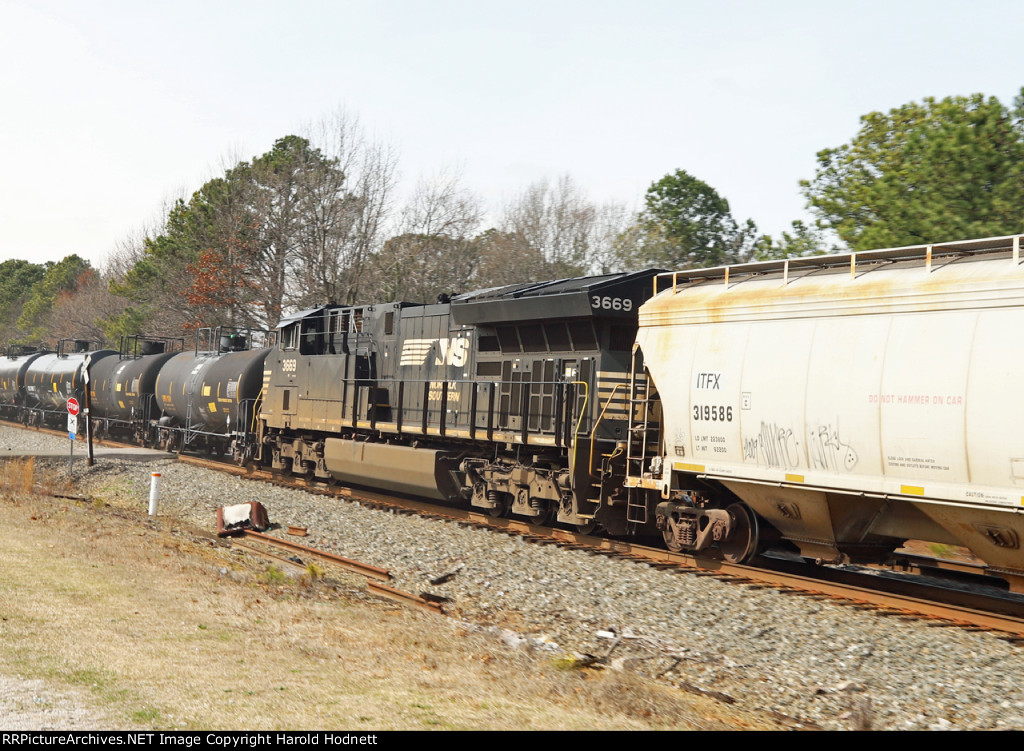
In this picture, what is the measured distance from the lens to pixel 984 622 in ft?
32.4

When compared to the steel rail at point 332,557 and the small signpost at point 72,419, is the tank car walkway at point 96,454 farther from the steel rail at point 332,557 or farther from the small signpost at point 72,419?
the steel rail at point 332,557

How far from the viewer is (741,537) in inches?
504

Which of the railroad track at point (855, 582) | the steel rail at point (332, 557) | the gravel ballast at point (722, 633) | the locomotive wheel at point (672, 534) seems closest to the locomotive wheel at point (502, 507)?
the railroad track at point (855, 582)

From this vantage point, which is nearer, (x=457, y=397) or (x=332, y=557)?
(x=332, y=557)

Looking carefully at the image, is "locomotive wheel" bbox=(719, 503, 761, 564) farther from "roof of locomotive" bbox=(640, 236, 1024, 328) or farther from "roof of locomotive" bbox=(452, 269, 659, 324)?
"roof of locomotive" bbox=(452, 269, 659, 324)

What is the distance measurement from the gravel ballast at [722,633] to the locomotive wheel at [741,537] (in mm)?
939

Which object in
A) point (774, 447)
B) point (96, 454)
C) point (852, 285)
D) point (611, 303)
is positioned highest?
point (611, 303)

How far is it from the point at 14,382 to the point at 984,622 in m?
44.6

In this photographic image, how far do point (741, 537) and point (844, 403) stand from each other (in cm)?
310

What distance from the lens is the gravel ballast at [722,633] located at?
24.9 feet

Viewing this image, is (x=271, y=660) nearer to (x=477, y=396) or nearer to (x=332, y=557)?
(x=332, y=557)

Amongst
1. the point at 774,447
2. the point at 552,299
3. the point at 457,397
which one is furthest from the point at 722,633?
the point at 457,397

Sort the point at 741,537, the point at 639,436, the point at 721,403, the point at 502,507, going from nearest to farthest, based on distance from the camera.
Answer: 1. the point at 721,403
2. the point at 741,537
3. the point at 639,436
4. the point at 502,507

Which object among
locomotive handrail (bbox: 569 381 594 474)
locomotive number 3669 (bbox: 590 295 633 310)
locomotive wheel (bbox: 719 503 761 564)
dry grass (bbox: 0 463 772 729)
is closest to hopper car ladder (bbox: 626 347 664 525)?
locomotive handrail (bbox: 569 381 594 474)
